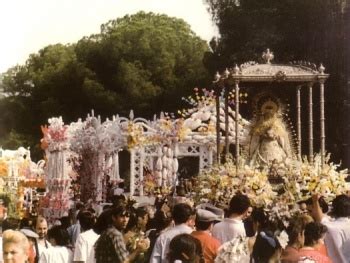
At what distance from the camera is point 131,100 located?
42.2 meters

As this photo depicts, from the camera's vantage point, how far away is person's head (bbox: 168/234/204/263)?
6.89 metres

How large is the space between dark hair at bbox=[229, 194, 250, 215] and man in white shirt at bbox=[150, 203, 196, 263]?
36cm

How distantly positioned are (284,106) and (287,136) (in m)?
0.60

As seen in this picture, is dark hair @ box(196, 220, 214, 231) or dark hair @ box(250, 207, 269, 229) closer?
dark hair @ box(196, 220, 214, 231)

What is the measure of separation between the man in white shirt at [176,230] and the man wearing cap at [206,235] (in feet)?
0.46

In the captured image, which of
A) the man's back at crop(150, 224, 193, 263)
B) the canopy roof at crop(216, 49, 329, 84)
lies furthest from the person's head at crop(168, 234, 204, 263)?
the canopy roof at crop(216, 49, 329, 84)

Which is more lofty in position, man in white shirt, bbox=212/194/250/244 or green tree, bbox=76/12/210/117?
green tree, bbox=76/12/210/117

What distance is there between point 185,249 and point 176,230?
167 cm

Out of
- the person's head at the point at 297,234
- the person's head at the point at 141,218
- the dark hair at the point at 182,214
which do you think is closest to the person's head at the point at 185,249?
the person's head at the point at 297,234

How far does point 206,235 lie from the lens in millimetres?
8414

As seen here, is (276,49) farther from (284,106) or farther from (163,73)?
(284,106)

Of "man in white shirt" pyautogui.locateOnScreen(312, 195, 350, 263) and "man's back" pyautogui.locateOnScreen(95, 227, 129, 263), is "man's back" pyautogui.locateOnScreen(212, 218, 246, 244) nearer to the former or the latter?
"man in white shirt" pyautogui.locateOnScreen(312, 195, 350, 263)

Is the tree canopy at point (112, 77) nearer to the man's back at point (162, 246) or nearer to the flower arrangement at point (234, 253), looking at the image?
the man's back at point (162, 246)

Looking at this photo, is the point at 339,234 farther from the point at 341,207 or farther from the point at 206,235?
the point at 206,235
